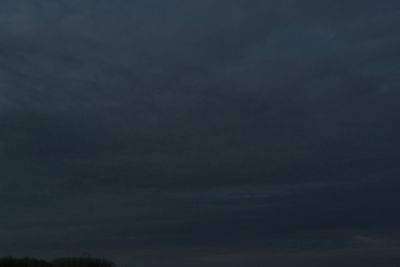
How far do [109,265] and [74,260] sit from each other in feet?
5.89

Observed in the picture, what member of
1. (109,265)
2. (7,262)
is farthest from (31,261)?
(109,265)

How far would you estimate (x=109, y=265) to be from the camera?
142 feet

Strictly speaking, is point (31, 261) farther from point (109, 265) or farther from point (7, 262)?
point (109, 265)

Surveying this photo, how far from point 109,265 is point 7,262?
4793mm

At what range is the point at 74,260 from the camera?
1673 inches

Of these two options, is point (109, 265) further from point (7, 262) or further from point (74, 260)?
point (7, 262)

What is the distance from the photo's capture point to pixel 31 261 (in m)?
41.9

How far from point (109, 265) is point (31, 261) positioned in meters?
3.72

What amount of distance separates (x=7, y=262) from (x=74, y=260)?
3.04m

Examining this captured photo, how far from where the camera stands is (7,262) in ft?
136

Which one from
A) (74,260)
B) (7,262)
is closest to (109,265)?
(74,260)

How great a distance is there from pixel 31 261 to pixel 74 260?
1962mm
